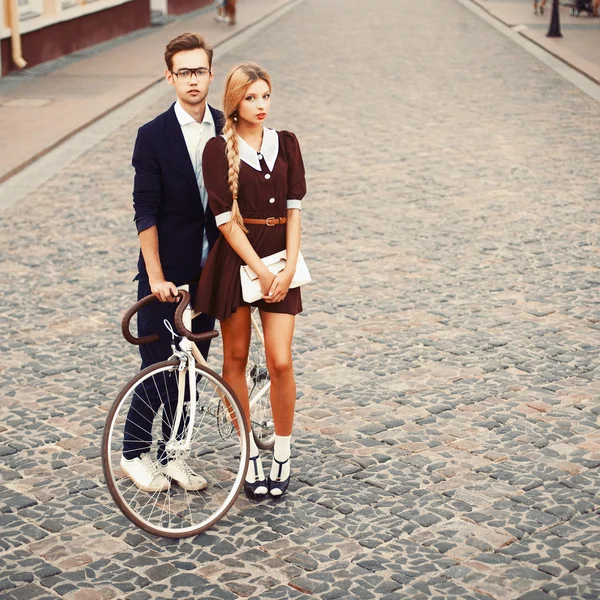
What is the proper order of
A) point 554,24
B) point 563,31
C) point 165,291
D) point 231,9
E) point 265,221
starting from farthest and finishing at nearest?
point 231,9
point 563,31
point 554,24
point 265,221
point 165,291

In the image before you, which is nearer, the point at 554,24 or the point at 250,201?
the point at 250,201

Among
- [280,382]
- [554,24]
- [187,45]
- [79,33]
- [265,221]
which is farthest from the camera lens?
[554,24]

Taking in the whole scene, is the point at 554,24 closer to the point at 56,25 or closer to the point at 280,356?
the point at 56,25

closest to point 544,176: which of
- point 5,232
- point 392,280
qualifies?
point 392,280

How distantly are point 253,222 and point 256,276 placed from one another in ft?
0.70

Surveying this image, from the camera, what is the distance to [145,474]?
15.9ft

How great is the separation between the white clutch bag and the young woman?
1.3 inches

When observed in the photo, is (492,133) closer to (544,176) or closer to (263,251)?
(544,176)

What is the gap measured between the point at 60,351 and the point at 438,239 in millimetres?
3589

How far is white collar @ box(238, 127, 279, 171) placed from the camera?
4.46 metres

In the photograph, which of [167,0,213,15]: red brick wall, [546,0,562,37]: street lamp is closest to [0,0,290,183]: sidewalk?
[167,0,213,15]: red brick wall

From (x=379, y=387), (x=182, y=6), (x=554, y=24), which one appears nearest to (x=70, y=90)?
(x=554, y=24)

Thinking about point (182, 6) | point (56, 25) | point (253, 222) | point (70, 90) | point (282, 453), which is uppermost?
point (253, 222)

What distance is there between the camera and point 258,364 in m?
5.30
